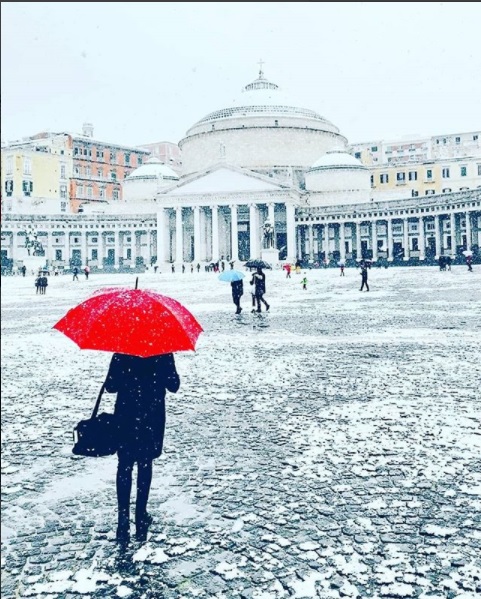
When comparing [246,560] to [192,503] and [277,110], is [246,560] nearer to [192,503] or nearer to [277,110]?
[192,503]

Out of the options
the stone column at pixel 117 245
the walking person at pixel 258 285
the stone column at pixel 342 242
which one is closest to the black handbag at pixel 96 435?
the walking person at pixel 258 285

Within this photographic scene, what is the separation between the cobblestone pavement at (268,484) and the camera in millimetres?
3760

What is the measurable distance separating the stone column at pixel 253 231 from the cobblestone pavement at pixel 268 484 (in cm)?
5849

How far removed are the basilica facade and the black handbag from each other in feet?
189

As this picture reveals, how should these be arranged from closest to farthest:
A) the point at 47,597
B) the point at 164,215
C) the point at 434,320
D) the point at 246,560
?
the point at 47,597 → the point at 246,560 → the point at 434,320 → the point at 164,215

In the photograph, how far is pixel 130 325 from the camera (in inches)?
159

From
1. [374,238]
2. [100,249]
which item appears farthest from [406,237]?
[100,249]

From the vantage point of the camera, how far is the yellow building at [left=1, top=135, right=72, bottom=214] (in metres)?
71.4

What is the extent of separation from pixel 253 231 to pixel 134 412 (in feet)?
215

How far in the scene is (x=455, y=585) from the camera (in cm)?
362

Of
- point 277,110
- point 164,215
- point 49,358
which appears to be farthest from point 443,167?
point 49,358

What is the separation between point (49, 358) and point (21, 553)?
25.8 feet

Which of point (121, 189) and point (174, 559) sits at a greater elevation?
point (121, 189)

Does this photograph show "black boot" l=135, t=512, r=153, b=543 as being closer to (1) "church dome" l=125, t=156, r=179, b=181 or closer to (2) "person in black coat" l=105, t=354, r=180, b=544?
(2) "person in black coat" l=105, t=354, r=180, b=544
